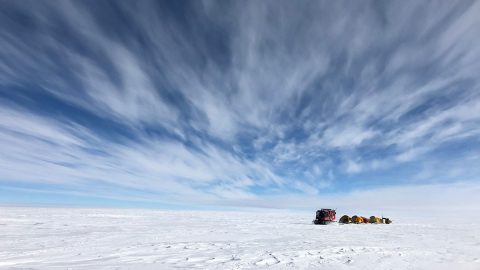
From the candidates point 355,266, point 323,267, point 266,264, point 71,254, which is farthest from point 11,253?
point 355,266

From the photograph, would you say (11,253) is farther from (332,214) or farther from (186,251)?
(332,214)

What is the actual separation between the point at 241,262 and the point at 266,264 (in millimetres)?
973

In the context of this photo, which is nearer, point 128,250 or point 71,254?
point 71,254

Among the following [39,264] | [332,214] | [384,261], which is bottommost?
[39,264]

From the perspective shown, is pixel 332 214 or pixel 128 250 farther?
pixel 332 214

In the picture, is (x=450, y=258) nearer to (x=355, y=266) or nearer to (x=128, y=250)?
(x=355, y=266)

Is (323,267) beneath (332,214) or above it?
beneath

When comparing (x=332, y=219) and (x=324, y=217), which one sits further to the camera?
(x=332, y=219)

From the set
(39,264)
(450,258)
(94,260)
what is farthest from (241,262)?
(450,258)

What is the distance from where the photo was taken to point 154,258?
11.9m

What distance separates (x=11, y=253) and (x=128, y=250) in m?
4.64

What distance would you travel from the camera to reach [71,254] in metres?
12.4

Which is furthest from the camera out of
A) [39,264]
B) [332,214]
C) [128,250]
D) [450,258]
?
[332,214]

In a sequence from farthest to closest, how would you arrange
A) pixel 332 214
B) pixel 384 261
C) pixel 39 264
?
pixel 332 214 < pixel 384 261 < pixel 39 264
